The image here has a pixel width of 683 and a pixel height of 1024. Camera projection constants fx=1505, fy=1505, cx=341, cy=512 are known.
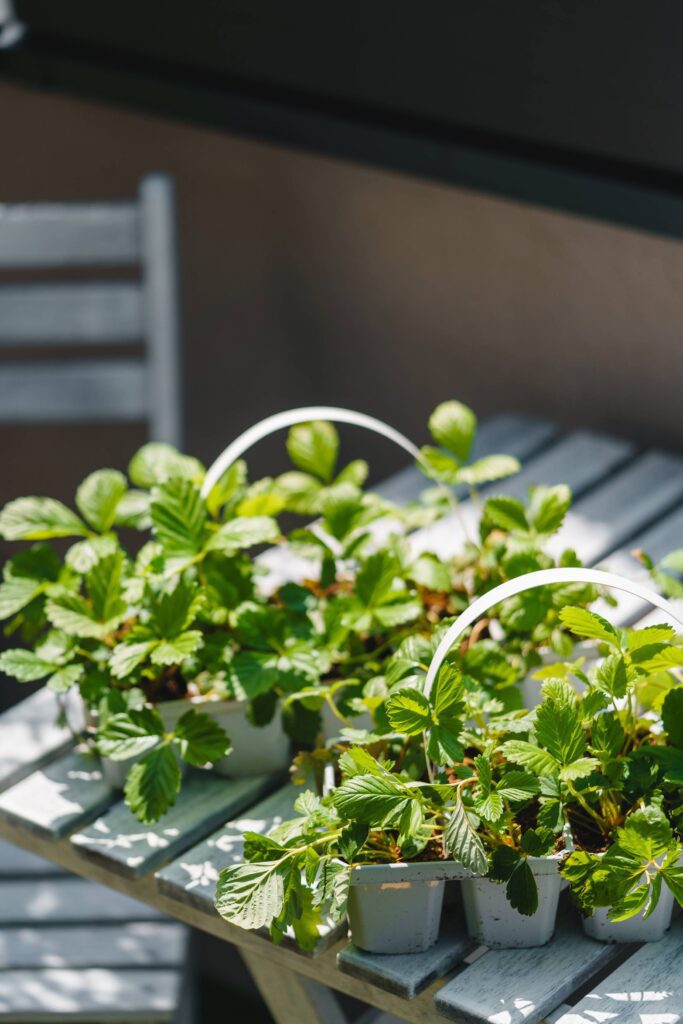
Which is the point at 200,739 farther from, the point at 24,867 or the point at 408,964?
the point at 24,867

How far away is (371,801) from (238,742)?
278 mm

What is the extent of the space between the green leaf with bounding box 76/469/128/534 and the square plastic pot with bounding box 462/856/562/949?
442 mm

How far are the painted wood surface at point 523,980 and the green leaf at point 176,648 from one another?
0.30m

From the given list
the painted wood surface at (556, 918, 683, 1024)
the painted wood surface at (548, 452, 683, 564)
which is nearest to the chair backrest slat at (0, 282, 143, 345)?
the painted wood surface at (548, 452, 683, 564)

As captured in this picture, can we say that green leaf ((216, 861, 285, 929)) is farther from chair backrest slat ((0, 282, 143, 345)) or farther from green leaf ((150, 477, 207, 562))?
chair backrest slat ((0, 282, 143, 345))

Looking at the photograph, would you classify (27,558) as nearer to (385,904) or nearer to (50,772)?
(50,772)

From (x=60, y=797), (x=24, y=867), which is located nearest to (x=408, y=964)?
(x=60, y=797)

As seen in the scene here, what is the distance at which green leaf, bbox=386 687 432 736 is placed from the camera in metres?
0.94

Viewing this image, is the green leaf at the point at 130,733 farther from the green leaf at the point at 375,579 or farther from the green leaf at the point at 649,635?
the green leaf at the point at 649,635

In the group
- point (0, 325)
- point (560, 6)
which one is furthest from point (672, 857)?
point (0, 325)

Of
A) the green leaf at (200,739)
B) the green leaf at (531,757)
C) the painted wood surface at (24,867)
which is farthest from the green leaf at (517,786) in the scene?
the painted wood surface at (24,867)

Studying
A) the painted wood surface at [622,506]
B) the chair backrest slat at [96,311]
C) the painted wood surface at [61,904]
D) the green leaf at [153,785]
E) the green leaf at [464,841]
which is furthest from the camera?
the chair backrest slat at [96,311]

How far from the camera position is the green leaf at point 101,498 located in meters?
1.24

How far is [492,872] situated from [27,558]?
48 centimetres
